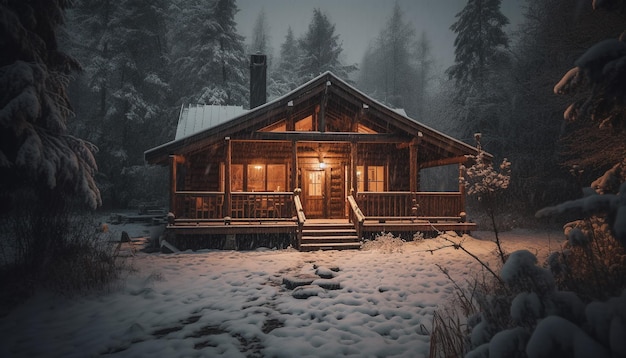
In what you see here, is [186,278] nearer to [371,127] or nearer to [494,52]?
[371,127]

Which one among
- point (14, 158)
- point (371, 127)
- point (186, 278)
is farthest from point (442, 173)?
point (14, 158)

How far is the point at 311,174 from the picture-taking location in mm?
15719

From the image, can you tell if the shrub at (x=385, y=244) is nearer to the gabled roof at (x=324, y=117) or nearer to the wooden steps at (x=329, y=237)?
the wooden steps at (x=329, y=237)

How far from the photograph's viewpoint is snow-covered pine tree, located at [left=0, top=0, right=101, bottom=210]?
17.6ft

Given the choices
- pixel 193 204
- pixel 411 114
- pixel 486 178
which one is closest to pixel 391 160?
pixel 193 204

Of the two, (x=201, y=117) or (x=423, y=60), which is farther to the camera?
(x=423, y=60)

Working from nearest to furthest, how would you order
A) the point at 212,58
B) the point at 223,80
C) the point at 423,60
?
the point at 212,58 → the point at 223,80 → the point at 423,60

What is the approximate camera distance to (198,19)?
2931 cm

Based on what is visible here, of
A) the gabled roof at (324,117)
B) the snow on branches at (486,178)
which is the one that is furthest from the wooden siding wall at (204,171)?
the snow on branches at (486,178)

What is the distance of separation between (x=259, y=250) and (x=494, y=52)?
73.7 feet

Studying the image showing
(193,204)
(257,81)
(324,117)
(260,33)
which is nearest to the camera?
(193,204)

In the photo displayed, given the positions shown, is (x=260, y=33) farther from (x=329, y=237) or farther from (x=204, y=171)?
(x=329, y=237)

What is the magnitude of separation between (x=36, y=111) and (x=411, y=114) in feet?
136

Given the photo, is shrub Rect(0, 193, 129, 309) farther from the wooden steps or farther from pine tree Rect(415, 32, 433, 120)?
pine tree Rect(415, 32, 433, 120)
